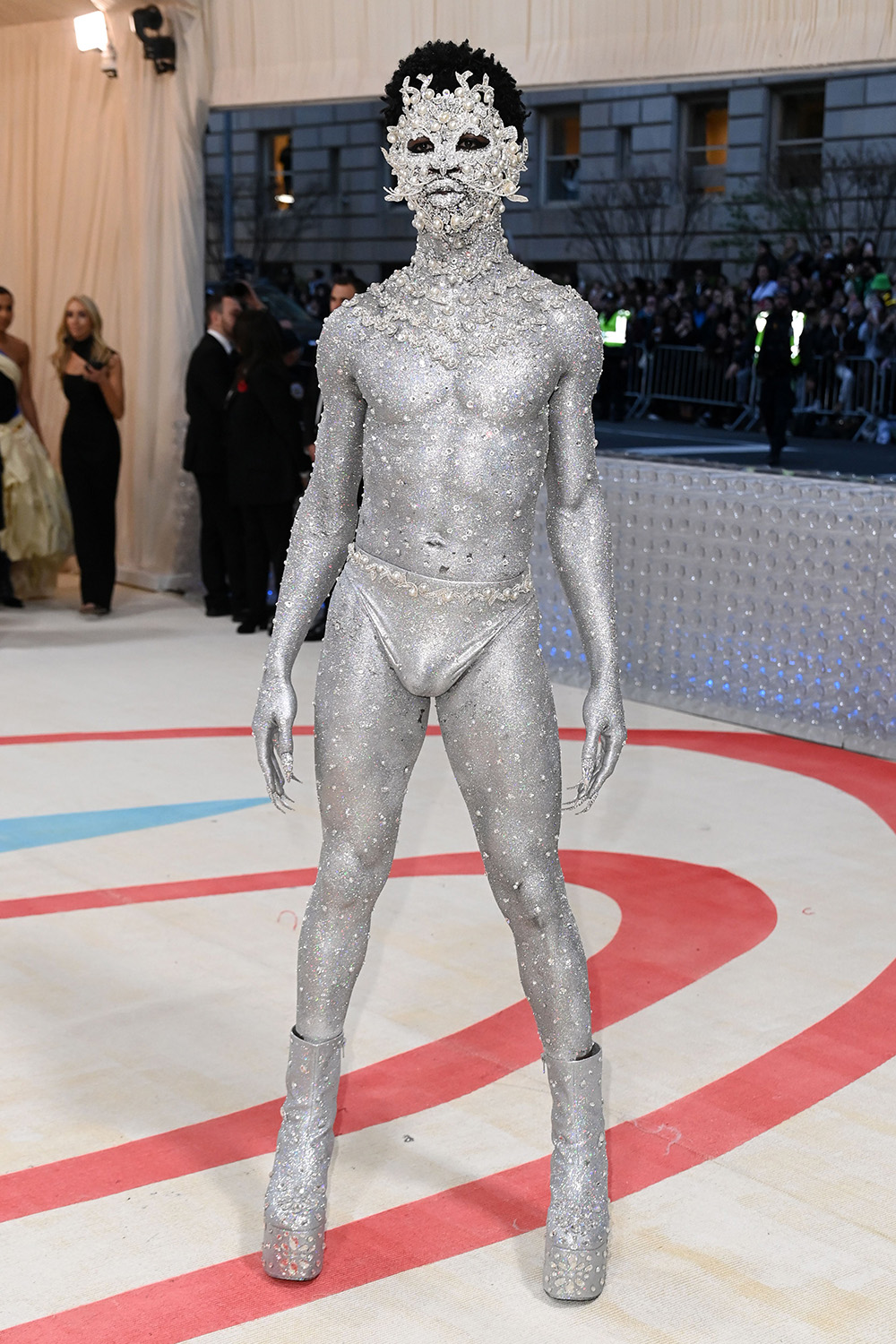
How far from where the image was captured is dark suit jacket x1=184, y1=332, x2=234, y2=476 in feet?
25.9

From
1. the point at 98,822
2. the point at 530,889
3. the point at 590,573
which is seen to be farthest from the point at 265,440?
the point at 530,889

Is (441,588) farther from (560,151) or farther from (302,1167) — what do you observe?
(560,151)

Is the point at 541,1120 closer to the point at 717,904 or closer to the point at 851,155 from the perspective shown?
the point at 717,904

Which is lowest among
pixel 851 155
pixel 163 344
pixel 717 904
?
pixel 717 904

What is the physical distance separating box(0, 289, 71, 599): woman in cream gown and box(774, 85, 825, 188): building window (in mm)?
3898

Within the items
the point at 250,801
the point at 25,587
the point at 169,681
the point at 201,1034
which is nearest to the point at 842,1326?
the point at 201,1034

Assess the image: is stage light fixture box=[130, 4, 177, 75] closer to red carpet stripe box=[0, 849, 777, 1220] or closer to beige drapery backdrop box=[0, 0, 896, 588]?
beige drapery backdrop box=[0, 0, 896, 588]

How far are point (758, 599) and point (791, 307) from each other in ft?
5.39

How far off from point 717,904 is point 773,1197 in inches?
57.7

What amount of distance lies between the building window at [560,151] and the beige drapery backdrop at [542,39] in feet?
0.80

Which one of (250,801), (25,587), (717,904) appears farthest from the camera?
(25,587)

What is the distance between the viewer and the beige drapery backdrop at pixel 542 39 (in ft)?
19.7

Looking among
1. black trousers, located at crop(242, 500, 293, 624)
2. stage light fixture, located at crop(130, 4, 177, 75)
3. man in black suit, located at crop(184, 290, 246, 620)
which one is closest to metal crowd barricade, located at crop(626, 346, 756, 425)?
black trousers, located at crop(242, 500, 293, 624)

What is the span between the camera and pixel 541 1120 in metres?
2.88
